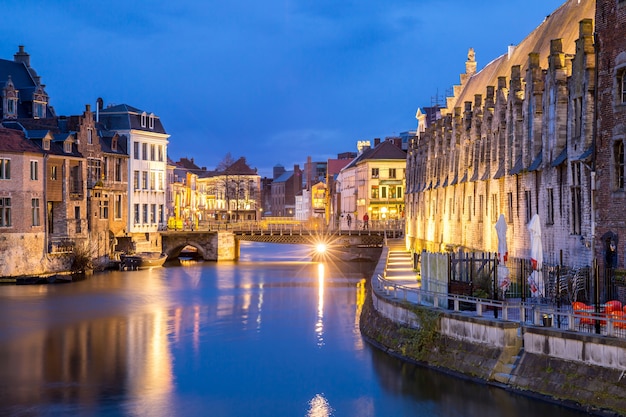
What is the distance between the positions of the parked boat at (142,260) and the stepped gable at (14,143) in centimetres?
1447

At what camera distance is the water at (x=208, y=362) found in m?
26.8

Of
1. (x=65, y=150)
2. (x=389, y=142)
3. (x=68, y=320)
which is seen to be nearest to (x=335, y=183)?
(x=389, y=142)

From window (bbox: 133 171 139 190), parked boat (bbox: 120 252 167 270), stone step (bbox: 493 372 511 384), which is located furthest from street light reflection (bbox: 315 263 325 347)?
window (bbox: 133 171 139 190)

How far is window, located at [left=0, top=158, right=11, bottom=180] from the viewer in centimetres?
6406

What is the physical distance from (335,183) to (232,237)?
56724mm

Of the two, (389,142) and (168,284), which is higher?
(389,142)

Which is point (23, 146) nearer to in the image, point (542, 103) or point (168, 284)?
point (168, 284)

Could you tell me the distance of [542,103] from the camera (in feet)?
130

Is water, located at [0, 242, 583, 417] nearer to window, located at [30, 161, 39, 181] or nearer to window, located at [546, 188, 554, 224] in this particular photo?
window, located at [546, 188, 554, 224]

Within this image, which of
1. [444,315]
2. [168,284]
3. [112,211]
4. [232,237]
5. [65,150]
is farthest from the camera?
[232,237]

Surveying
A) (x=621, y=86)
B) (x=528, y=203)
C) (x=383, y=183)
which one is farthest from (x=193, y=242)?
(x=621, y=86)

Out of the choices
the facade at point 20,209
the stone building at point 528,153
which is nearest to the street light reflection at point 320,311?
the stone building at point 528,153

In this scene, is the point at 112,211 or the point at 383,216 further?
the point at 383,216

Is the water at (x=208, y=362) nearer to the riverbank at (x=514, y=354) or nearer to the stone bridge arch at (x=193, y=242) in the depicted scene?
the riverbank at (x=514, y=354)
